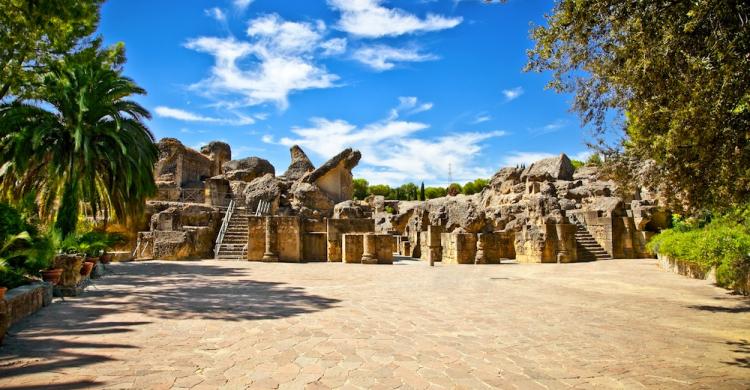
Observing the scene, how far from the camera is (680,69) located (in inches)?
192

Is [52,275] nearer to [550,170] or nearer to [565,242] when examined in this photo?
[565,242]

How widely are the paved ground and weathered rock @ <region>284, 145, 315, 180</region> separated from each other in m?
31.3

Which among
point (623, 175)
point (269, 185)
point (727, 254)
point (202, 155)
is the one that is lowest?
point (727, 254)

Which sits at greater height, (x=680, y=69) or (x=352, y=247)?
(x=680, y=69)

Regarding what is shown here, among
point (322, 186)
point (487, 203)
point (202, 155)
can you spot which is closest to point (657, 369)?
point (322, 186)

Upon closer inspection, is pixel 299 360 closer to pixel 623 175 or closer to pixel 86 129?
pixel 623 175

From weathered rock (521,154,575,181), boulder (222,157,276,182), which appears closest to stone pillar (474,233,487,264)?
weathered rock (521,154,575,181)

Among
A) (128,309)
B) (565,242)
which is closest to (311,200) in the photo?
(565,242)

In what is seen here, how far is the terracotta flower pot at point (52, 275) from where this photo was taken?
741 centimetres

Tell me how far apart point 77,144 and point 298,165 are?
28464 millimetres

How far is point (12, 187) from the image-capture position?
1472 centimetres

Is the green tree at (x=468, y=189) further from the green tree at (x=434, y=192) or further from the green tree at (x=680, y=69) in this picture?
the green tree at (x=680, y=69)

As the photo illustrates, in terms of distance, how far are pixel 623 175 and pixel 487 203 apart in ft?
96.1

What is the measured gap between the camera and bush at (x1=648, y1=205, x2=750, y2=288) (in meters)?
9.10
